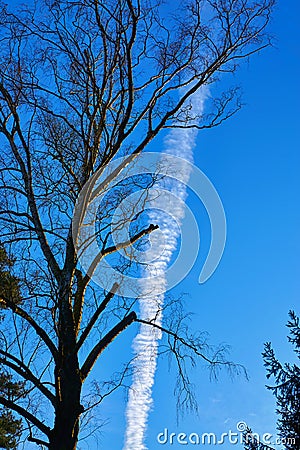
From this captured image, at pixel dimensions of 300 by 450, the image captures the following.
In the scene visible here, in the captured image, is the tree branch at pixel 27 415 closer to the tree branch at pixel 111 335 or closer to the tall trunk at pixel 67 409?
the tall trunk at pixel 67 409

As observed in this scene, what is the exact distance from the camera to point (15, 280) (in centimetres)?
663

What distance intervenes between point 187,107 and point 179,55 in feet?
2.24

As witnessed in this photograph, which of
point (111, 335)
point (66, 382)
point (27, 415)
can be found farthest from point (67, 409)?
point (111, 335)

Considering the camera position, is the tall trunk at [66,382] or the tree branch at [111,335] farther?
the tree branch at [111,335]

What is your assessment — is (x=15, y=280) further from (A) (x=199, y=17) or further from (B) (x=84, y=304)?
(A) (x=199, y=17)

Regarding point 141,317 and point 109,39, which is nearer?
point 141,317

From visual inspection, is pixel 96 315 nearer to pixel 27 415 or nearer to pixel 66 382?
pixel 66 382

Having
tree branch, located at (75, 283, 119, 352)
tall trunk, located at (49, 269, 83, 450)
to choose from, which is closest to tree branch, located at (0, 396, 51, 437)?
tall trunk, located at (49, 269, 83, 450)

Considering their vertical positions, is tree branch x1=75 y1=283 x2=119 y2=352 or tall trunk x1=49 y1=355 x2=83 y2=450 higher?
tree branch x1=75 y1=283 x2=119 y2=352

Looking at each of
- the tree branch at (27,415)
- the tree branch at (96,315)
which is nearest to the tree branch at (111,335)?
the tree branch at (96,315)

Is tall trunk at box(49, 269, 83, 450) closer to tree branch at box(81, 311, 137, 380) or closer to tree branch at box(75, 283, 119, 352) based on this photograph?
tree branch at box(75, 283, 119, 352)

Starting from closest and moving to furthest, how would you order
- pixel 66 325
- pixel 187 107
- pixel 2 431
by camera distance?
pixel 66 325
pixel 187 107
pixel 2 431

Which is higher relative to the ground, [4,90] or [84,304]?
[4,90]

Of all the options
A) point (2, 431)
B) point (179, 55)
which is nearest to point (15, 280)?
point (179, 55)
